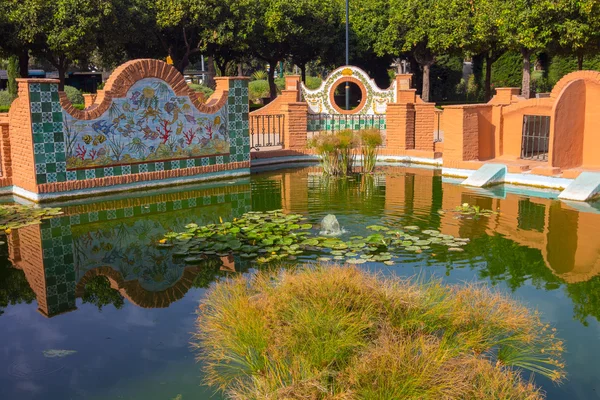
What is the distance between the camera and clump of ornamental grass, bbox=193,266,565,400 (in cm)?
374

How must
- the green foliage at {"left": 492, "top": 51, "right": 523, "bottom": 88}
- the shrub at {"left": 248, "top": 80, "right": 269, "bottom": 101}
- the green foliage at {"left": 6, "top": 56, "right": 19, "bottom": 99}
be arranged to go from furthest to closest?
the shrub at {"left": 248, "top": 80, "right": 269, "bottom": 101} → the green foliage at {"left": 492, "top": 51, "right": 523, "bottom": 88} → the green foliage at {"left": 6, "top": 56, "right": 19, "bottom": 99}

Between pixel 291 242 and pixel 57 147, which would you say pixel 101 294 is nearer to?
pixel 291 242

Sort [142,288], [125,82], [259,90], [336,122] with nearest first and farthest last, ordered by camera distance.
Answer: [142,288], [125,82], [336,122], [259,90]

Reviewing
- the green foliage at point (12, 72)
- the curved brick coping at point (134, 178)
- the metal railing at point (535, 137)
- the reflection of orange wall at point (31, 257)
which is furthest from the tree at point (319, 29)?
the reflection of orange wall at point (31, 257)

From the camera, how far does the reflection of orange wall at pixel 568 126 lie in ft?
40.6

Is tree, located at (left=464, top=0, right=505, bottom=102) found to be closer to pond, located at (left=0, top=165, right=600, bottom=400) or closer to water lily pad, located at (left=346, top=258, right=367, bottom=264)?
pond, located at (left=0, top=165, right=600, bottom=400)

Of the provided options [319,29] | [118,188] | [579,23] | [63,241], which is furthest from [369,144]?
[319,29]

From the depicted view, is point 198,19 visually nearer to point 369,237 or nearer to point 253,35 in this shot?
point 253,35

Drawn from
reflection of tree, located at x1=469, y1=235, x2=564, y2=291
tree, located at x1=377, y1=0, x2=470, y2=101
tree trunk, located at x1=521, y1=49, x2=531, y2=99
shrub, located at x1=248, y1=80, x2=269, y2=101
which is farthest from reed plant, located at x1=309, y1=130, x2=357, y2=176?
shrub, located at x1=248, y1=80, x2=269, y2=101

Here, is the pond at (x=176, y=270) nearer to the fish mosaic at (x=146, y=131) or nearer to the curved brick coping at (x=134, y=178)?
the curved brick coping at (x=134, y=178)

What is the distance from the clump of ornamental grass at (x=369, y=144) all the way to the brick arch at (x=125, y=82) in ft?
12.6

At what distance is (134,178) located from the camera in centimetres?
1239

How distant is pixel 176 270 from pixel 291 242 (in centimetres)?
151

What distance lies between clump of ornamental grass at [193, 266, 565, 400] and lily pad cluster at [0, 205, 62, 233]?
18.2ft
